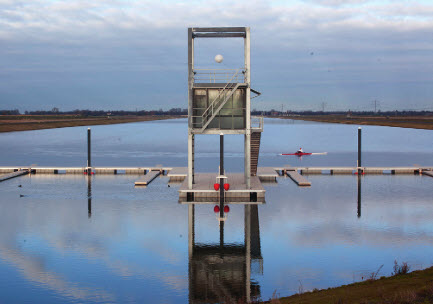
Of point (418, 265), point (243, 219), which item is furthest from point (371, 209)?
point (418, 265)

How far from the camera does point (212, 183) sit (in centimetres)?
4222

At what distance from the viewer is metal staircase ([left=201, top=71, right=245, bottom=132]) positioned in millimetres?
37406

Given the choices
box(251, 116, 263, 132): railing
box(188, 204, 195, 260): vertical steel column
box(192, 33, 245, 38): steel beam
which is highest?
box(192, 33, 245, 38): steel beam

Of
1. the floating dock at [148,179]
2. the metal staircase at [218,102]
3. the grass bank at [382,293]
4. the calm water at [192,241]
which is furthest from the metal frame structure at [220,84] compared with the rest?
the grass bank at [382,293]

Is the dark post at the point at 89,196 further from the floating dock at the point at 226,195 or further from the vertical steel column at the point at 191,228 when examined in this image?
the vertical steel column at the point at 191,228

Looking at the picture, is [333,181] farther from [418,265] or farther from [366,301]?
[366,301]

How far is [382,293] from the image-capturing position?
17094 millimetres

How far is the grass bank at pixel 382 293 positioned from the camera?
15.9m

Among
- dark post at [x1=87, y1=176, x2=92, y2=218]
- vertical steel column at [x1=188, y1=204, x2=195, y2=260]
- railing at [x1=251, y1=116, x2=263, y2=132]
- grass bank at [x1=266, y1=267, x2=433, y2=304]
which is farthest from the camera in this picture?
railing at [x1=251, y1=116, x2=263, y2=132]

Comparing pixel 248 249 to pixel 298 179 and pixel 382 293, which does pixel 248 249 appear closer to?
pixel 382 293

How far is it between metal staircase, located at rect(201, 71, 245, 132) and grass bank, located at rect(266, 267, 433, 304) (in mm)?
19979

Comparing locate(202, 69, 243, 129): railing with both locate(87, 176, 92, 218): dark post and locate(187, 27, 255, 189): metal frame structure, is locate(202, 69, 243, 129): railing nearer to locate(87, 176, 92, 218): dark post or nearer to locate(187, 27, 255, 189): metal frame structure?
locate(187, 27, 255, 189): metal frame structure

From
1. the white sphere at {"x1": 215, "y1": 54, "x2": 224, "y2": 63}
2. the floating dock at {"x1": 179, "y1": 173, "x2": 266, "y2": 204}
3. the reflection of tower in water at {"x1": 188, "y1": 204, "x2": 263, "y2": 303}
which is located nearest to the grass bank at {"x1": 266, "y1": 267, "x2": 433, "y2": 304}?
the reflection of tower in water at {"x1": 188, "y1": 204, "x2": 263, "y2": 303}

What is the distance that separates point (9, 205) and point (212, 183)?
15.6 metres
